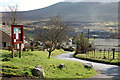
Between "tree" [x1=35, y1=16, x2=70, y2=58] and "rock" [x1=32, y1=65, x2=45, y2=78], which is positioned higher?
"tree" [x1=35, y1=16, x2=70, y2=58]

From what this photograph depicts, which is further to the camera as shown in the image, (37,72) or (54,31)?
(54,31)

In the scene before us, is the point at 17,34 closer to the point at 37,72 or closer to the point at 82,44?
the point at 37,72

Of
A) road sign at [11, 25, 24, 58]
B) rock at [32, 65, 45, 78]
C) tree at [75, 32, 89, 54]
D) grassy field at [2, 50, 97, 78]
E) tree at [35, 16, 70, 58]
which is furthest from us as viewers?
tree at [75, 32, 89, 54]

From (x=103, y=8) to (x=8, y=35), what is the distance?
125275mm

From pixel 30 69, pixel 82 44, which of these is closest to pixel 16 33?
pixel 30 69

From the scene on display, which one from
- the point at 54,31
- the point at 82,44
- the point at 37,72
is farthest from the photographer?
the point at 82,44

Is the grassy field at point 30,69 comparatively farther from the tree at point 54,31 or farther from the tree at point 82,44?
the tree at point 82,44

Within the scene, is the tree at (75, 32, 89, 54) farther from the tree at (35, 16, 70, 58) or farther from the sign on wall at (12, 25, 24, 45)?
the sign on wall at (12, 25, 24, 45)

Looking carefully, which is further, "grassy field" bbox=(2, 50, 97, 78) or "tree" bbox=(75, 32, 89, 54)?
"tree" bbox=(75, 32, 89, 54)

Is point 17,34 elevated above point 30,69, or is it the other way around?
point 17,34

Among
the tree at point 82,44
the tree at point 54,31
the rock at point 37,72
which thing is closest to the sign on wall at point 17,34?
the rock at point 37,72

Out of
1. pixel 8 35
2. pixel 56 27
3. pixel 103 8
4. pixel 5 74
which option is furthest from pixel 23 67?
pixel 103 8

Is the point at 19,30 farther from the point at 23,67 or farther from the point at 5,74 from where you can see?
the point at 5,74

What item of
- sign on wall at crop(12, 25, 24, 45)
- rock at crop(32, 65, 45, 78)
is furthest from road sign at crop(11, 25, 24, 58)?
rock at crop(32, 65, 45, 78)
